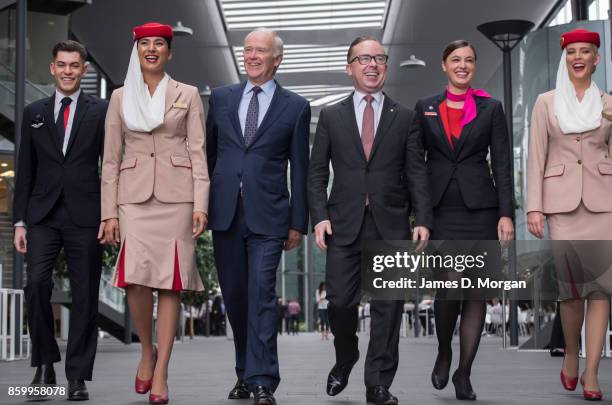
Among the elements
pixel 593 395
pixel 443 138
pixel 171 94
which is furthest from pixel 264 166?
pixel 593 395

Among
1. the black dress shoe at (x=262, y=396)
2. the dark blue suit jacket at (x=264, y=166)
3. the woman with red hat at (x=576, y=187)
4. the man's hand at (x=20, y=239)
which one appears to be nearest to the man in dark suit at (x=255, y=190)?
the dark blue suit jacket at (x=264, y=166)

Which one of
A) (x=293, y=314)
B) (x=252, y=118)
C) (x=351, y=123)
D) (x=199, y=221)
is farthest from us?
(x=293, y=314)

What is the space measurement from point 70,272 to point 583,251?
308 cm

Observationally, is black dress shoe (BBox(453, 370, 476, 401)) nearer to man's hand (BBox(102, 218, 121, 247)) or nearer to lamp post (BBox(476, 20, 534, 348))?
man's hand (BBox(102, 218, 121, 247))

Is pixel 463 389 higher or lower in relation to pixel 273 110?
lower

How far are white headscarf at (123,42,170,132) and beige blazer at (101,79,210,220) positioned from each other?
0.05 metres

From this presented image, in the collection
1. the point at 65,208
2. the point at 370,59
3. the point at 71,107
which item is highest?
the point at 370,59

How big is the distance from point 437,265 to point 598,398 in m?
1.17

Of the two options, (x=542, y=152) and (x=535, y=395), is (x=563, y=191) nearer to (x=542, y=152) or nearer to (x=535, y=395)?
(x=542, y=152)

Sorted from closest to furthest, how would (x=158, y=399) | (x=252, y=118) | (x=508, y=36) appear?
(x=158, y=399), (x=252, y=118), (x=508, y=36)

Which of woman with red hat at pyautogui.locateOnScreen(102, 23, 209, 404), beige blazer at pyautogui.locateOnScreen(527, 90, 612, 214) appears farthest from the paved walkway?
beige blazer at pyautogui.locateOnScreen(527, 90, 612, 214)

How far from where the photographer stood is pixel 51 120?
21.6ft

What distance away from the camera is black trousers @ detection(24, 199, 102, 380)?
6340 mm

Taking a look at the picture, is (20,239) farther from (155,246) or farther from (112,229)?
(155,246)
